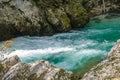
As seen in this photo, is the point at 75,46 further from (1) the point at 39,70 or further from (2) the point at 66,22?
(1) the point at 39,70

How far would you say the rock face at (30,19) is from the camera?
30.5m

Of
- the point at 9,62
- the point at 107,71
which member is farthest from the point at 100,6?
the point at 107,71

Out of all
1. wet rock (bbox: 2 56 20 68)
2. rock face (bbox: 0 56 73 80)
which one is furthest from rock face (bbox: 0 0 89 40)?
rock face (bbox: 0 56 73 80)

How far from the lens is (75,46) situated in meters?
25.3

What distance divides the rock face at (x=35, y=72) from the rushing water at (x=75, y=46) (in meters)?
6.18

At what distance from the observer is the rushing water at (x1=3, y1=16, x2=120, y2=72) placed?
2111 cm

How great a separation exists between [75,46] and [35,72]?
41.3 ft

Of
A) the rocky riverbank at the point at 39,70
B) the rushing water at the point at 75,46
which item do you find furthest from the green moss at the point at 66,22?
the rocky riverbank at the point at 39,70

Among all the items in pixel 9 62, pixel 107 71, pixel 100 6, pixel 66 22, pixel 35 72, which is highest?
pixel 107 71

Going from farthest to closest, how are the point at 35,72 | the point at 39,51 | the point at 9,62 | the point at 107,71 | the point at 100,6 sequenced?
the point at 100,6 < the point at 39,51 < the point at 9,62 < the point at 35,72 < the point at 107,71

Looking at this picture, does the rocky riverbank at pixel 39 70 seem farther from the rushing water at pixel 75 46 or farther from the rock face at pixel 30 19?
the rock face at pixel 30 19

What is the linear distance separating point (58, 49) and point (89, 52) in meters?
3.32

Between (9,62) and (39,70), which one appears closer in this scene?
(39,70)

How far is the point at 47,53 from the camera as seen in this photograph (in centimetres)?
2400
